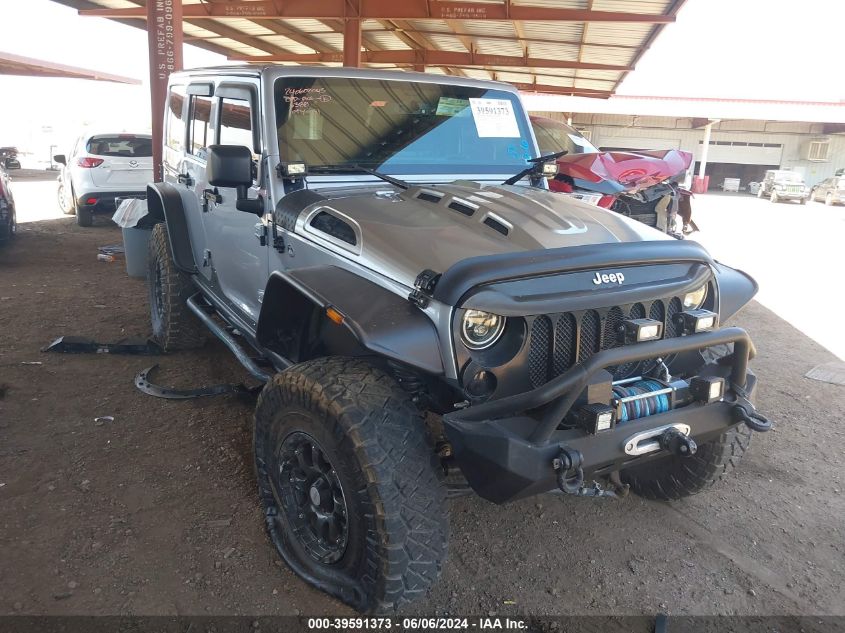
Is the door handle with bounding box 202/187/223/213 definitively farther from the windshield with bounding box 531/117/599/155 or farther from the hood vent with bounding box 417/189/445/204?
the windshield with bounding box 531/117/599/155

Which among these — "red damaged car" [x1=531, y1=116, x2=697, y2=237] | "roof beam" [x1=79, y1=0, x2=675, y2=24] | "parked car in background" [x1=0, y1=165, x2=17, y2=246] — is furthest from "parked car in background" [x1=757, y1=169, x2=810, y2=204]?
"parked car in background" [x1=0, y1=165, x2=17, y2=246]

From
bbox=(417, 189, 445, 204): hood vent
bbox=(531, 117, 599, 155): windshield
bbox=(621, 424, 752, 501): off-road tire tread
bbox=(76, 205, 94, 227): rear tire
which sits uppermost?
bbox=(531, 117, 599, 155): windshield

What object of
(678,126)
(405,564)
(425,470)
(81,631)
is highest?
(678,126)

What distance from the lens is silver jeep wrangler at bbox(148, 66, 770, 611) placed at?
222 centimetres

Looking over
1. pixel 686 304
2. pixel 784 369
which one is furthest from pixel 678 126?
pixel 686 304

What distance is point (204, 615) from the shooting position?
247cm

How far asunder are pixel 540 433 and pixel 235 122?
2548mm

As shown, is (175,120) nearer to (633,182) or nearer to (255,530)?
(255,530)

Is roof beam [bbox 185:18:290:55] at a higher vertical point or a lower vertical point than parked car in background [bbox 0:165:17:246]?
higher

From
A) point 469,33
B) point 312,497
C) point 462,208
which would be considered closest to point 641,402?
point 462,208

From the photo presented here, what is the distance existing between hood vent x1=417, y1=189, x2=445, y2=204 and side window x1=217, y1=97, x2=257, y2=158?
92 cm

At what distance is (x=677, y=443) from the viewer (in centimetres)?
229

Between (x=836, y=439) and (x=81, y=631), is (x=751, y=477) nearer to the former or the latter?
(x=836, y=439)

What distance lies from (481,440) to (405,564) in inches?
20.5
